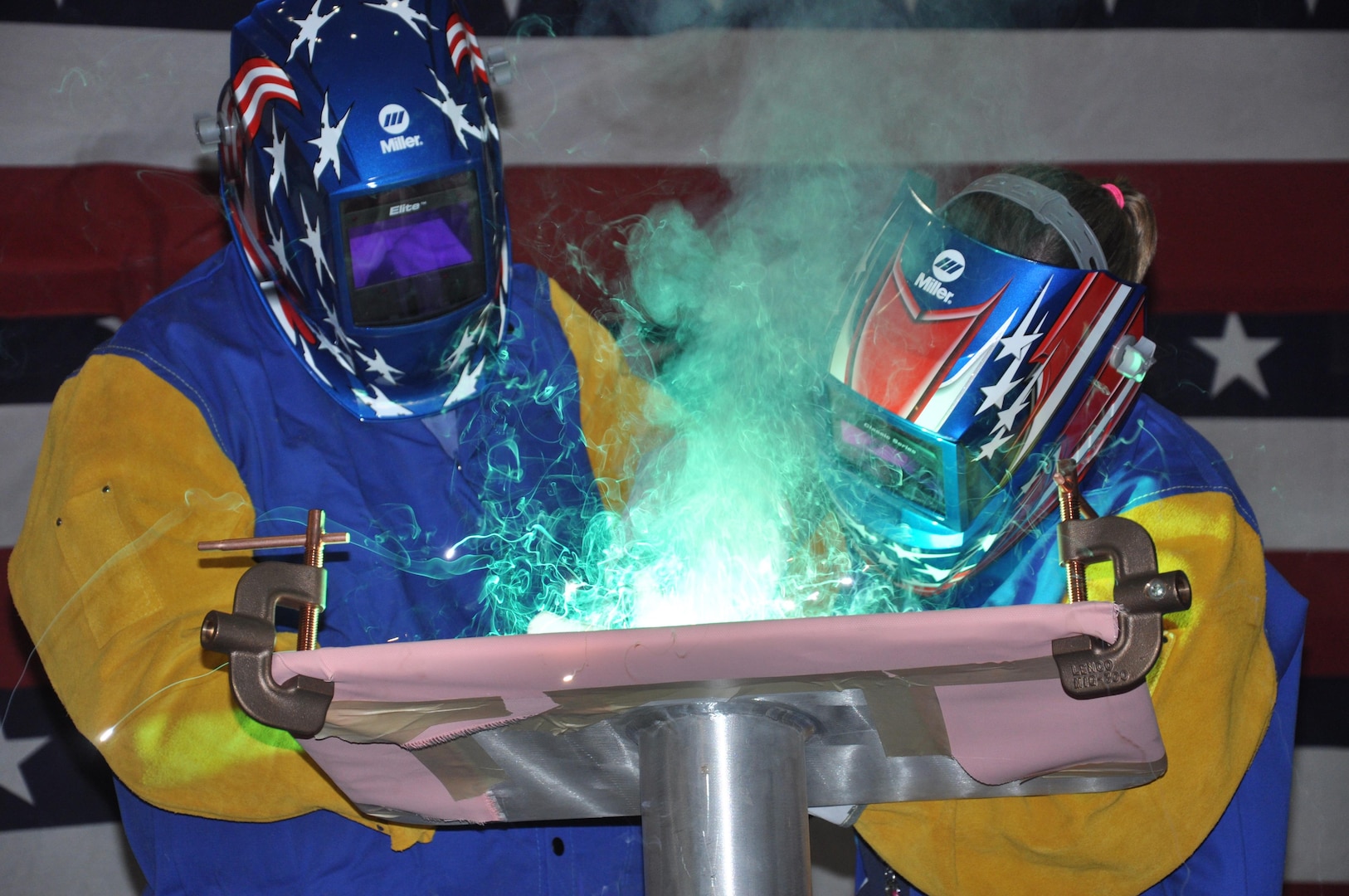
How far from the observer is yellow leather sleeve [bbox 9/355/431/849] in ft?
4.20

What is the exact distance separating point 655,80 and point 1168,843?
62.1 inches

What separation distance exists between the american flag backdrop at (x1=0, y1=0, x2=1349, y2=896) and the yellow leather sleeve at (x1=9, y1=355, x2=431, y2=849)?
2.48 feet

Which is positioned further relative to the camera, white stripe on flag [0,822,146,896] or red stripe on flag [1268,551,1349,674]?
red stripe on flag [1268,551,1349,674]

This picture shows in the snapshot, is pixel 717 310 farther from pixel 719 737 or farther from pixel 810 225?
pixel 719 737

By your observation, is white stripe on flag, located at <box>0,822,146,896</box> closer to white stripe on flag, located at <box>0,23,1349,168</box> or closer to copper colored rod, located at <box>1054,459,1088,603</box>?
white stripe on flag, located at <box>0,23,1349,168</box>

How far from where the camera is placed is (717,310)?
73.2 inches

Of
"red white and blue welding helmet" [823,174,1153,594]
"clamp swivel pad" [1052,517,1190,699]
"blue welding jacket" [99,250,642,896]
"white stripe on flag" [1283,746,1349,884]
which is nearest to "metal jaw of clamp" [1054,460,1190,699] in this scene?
"clamp swivel pad" [1052,517,1190,699]

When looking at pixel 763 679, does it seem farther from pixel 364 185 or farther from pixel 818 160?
pixel 818 160

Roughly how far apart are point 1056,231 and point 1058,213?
23 millimetres

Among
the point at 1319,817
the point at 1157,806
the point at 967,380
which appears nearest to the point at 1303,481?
the point at 1319,817

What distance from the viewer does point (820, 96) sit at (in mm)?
2227

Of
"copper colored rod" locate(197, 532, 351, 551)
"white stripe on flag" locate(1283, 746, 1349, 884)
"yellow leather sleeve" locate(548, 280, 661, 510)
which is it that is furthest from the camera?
"white stripe on flag" locate(1283, 746, 1349, 884)

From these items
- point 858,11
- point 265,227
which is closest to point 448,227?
point 265,227

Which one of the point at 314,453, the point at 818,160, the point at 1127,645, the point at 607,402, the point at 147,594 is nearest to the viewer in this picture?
the point at 1127,645
